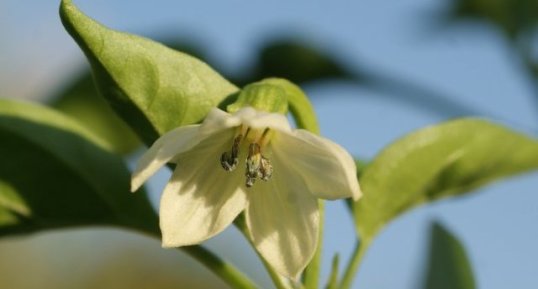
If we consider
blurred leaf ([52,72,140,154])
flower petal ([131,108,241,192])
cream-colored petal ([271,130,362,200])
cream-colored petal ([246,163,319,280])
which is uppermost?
flower petal ([131,108,241,192])

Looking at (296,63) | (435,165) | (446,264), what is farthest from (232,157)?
(296,63)

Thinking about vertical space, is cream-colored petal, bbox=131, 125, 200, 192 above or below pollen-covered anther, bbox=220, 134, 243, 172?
above

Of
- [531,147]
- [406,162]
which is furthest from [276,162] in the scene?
[531,147]

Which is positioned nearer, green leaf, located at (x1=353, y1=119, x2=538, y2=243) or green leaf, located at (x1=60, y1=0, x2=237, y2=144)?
green leaf, located at (x1=60, y1=0, x2=237, y2=144)

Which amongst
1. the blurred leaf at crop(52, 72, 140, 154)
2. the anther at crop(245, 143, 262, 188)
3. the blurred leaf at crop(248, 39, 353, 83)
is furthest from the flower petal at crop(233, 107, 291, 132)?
the blurred leaf at crop(248, 39, 353, 83)

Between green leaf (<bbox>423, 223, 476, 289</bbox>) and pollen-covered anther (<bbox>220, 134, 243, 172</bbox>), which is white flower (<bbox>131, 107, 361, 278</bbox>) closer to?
pollen-covered anther (<bbox>220, 134, 243, 172</bbox>)

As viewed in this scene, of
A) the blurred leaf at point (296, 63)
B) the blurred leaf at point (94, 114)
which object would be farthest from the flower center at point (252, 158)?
the blurred leaf at point (296, 63)

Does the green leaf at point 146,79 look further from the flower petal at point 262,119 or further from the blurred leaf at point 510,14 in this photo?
the blurred leaf at point 510,14

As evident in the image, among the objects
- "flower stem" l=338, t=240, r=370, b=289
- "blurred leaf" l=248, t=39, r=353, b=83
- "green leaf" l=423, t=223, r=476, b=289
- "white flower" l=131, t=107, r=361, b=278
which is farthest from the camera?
"blurred leaf" l=248, t=39, r=353, b=83
